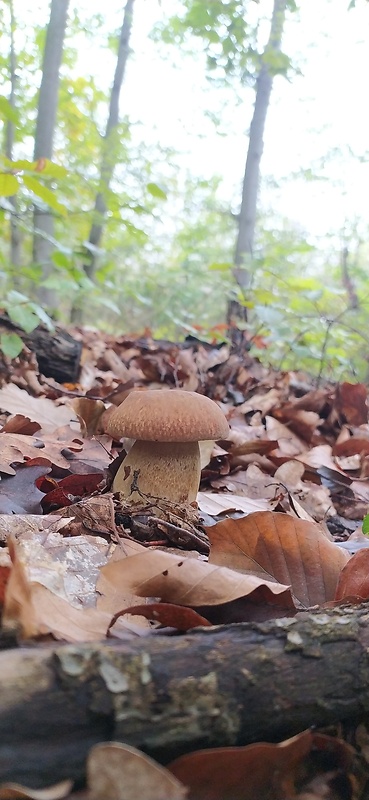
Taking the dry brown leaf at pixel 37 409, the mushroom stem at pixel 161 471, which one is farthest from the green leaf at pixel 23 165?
the mushroom stem at pixel 161 471

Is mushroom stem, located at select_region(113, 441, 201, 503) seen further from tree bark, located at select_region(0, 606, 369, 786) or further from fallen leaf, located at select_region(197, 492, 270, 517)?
tree bark, located at select_region(0, 606, 369, 786)

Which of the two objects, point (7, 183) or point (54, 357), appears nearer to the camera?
point (7, 183)

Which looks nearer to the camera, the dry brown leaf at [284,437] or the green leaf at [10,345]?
the green leaf at [10,345]

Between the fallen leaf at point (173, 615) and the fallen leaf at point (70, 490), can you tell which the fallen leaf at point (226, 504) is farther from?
the fallen leaf at point (173, 615)

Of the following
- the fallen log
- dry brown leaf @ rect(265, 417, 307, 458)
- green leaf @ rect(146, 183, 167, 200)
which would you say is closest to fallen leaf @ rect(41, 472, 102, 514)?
dry brown leaf @ rect(265, 417, 307, 458)

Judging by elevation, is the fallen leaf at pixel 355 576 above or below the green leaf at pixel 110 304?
above

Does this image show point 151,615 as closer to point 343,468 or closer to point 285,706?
point 285,706

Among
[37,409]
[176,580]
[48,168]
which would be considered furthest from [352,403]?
[176,580]

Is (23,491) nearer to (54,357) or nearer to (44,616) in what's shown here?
(44,616)
